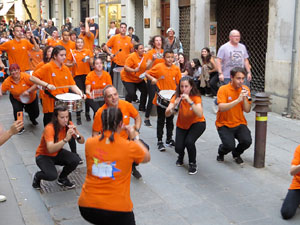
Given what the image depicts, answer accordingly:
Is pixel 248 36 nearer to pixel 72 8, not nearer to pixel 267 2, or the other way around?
pixel 267 2

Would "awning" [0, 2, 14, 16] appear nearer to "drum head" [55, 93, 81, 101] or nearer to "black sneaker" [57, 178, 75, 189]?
"drum head" [55, 93, 81, 101]

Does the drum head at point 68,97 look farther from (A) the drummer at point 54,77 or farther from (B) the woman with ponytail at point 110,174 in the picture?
(B) the woman with ponytail at point 110,174

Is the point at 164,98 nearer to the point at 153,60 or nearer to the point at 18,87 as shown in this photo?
the point at 153,60

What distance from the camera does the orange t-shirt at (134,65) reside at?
9.39 m

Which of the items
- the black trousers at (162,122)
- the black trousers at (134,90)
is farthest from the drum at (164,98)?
the black trousers at (134,90)

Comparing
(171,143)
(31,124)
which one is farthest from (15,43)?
(171,143)

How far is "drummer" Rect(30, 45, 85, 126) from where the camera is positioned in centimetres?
709

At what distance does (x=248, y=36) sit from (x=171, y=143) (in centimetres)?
515

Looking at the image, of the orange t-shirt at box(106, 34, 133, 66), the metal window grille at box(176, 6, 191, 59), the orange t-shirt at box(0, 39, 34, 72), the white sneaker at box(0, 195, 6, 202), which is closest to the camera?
the white sneaker at box(0, 195, 6, 202)

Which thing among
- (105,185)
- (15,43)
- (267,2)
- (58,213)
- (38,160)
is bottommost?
(58,213)

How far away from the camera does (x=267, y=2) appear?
34.6 feet

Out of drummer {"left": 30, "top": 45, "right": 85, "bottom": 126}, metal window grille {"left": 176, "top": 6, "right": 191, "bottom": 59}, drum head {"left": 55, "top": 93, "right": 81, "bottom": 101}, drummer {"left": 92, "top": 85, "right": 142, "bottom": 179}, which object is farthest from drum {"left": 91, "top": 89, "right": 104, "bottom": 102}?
metal window grille {"left": 176, "top": 6, "right": 191, "bottom": 59}

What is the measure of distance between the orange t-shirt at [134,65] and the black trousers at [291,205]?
17.4ft

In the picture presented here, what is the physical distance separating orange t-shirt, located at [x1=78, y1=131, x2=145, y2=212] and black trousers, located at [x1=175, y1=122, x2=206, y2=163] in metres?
2.69
